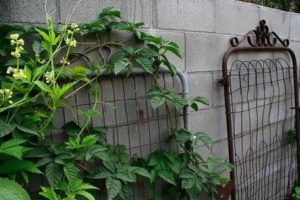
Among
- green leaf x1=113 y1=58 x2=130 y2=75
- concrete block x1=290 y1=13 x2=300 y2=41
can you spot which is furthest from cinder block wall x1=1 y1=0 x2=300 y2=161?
concrete block x1=290 y1=13 x2=300 y2=41

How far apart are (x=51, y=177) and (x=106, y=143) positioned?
1.39 ft

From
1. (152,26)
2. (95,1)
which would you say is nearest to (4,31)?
(95,1)

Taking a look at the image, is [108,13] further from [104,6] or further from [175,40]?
[175,40]

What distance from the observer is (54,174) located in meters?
1.53

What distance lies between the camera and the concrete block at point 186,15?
2166mm

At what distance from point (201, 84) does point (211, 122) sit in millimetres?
268

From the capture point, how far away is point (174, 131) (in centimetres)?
219

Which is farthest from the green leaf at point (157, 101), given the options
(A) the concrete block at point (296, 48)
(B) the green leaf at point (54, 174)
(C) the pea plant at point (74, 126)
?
(A) the concrete block at point (296, 48)

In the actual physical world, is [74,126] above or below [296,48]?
below

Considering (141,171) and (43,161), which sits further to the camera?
(141,171)

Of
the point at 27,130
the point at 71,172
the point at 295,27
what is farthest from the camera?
the point at 295,27

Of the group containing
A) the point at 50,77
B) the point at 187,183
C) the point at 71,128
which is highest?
the point at 50,77

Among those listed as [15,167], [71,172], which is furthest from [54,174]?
[15,167]

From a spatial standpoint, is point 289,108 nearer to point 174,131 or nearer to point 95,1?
point 174,131
